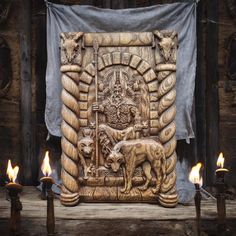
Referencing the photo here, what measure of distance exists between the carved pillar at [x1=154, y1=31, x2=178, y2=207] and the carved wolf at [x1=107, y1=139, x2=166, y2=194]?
7cm

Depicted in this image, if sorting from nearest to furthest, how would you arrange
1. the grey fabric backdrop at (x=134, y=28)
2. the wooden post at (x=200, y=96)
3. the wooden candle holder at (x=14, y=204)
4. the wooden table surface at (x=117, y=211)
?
the wooden candle holder at (x=14, y=204) < the wooden table surface at (x=117, y=211) < the grey fabric backdrop at (x=134, y=28) < the wooden post at (x=200, y=96)

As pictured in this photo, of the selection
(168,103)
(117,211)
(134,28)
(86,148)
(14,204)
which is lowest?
(117,211)

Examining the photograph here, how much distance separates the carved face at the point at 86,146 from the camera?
350cm

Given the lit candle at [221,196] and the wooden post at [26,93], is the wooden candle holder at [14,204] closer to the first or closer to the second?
the lit candle at [221,196]

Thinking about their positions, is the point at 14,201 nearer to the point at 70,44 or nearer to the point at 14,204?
the point at 14,204

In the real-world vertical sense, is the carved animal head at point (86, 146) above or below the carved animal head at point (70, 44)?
below

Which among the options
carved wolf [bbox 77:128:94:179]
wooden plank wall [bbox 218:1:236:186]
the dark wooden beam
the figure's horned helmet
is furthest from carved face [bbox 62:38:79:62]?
wooden plank wall [bbox 218:1:236:186]

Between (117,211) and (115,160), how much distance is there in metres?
0.46

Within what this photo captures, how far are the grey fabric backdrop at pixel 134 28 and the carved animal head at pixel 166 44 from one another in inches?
10.6

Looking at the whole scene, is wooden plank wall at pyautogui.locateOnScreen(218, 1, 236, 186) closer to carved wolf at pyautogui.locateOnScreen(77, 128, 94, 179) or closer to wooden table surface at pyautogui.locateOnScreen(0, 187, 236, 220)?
wooden table surface at pyautogui.locateOnScreen(0, 187, 236, 220)

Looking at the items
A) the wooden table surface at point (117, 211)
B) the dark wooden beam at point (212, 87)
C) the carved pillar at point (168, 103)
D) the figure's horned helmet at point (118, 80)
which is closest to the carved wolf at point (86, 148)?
the wooden table surface at point (117, 211)

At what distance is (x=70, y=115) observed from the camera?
11.6 feet

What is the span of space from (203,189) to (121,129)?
115 centimetres

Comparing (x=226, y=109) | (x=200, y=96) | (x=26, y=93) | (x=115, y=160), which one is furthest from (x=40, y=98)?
(x=226, y=109)
